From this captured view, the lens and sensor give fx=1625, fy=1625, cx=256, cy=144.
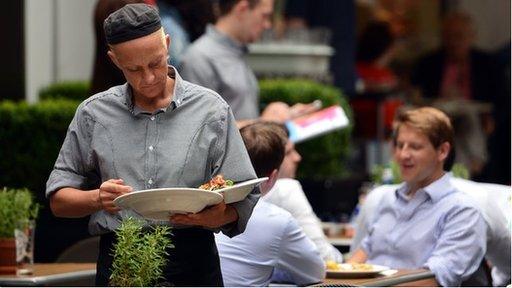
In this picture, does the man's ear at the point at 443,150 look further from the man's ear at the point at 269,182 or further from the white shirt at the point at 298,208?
the man's ear at the point at 269,182

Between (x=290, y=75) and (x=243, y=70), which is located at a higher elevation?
(x=243, y=70)

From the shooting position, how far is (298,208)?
767 cm

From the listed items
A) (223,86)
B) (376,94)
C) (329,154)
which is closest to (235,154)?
(223,86)

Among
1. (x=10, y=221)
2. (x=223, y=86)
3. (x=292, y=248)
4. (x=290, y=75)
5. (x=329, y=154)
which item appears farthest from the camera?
(x=290, y=75)

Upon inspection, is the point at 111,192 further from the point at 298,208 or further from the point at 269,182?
the point at 298,208

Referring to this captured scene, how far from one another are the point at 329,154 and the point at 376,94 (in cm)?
482

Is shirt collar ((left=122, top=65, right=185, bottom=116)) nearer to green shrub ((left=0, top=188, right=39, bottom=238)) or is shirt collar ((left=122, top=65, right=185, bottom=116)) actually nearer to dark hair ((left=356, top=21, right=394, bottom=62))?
green shrub ((left=0, top=188, right=39, bottom=238))

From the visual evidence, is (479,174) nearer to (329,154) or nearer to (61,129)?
(329,154)

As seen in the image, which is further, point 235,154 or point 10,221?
point 10,221

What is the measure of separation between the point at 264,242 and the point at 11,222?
1268 millimetres

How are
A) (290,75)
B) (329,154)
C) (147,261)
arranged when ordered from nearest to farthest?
(147,261), (329,154), (290,75)

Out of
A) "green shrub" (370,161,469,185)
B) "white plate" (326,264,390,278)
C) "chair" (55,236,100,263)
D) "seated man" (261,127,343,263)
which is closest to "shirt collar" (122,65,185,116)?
"white plate" (326,264,390,278)

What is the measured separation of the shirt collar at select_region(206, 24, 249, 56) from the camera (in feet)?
32.0

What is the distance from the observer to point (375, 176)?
996 cm
